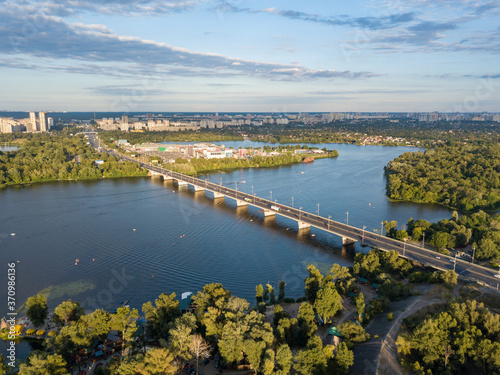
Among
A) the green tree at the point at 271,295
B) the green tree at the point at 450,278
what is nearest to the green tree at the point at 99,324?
the green tree at the point at 271,295

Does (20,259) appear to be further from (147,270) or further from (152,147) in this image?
(152,147)

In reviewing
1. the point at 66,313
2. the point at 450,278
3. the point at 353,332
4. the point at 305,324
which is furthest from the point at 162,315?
A: the point at 450,278

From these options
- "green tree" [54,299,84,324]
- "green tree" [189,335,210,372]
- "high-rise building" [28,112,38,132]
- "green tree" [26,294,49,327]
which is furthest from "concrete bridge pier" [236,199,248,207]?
"high-rise building" [28,112,38,132]

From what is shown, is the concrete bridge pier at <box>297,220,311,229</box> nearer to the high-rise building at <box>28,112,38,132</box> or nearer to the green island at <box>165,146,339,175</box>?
the green island at <box>165,146,339,175</box>

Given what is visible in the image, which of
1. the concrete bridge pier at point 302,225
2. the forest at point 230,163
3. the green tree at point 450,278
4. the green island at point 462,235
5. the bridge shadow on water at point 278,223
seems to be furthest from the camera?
the forest at point 230,163

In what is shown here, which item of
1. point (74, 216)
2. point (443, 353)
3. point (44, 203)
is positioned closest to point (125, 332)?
point (443, 353)

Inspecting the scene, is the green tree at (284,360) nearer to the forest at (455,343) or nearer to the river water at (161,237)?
the forest at (455,343)

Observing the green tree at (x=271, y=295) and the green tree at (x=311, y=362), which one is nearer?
the green tree at (x=311, y=362)
